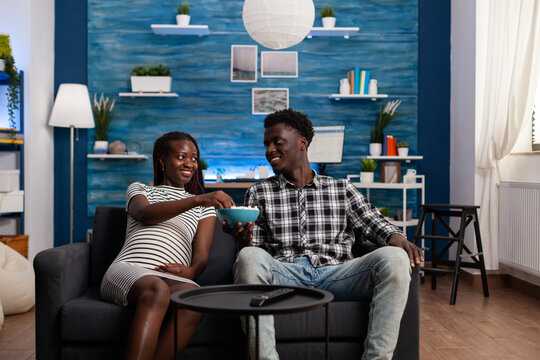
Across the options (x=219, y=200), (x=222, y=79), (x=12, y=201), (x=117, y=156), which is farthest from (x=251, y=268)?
(x=222, y=79)

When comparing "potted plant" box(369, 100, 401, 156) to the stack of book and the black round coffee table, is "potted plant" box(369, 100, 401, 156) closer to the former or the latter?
the stack of book

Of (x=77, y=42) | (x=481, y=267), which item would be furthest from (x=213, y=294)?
(x=77, y=42)

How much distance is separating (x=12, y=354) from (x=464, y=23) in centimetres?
430

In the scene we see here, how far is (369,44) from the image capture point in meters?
5.25

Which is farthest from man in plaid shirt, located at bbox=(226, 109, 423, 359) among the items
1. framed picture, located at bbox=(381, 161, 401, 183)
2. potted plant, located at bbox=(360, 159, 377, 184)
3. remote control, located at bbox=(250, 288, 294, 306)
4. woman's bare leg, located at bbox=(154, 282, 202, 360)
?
framed picture, located at bbox=(381, 161, 401, 183)

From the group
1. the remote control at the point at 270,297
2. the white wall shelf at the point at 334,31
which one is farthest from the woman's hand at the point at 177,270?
the white wall shelf at the point at 334,31

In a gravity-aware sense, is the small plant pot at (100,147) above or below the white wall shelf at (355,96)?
below

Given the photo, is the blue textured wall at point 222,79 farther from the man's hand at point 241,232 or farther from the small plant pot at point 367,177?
the man's hand at point 241,232

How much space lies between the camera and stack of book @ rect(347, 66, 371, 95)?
5.06 meters

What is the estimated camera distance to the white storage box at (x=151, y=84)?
502 cm

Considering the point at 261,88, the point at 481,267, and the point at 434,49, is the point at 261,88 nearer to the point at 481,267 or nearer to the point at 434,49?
the point at 434,49

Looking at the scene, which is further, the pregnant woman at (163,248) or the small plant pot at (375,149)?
the small plant pot at (375,149)

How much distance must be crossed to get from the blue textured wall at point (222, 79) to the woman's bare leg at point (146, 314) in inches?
131

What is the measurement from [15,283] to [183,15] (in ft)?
9.04
